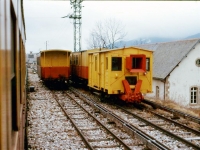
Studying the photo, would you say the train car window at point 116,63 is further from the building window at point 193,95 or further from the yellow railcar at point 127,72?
the building window at point 193,95

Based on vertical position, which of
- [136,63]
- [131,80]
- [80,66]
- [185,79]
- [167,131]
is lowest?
[167,131]

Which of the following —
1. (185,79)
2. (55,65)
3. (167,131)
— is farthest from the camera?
(185,79)

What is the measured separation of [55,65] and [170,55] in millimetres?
13549

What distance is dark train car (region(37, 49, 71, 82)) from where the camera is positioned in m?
20.1

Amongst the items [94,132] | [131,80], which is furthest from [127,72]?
[94,132]

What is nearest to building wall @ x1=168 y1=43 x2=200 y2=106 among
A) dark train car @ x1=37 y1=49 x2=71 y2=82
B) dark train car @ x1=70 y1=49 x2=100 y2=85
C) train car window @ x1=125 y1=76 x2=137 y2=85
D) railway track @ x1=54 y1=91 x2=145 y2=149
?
dark train car @ x1=70 y1=49 x2=100 y2=85

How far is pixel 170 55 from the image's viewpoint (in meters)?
28.4

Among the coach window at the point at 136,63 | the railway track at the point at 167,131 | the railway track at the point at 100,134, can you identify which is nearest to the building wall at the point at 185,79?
the coach window at the point at 136,63

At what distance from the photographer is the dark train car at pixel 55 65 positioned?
20109mm

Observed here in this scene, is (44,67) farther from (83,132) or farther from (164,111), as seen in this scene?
(83,132)

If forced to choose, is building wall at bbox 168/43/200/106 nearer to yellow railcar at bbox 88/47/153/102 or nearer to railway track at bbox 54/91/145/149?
yellow railcar at bbox 88/47/153/102

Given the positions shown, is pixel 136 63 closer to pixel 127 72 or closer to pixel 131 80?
pixel 127 72

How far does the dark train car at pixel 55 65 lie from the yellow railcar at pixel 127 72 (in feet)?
23.3

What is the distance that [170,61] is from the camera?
27344 mm
